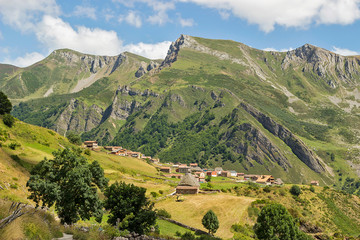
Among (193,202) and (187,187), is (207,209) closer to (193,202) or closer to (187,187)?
(193,202)

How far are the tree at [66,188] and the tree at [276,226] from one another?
31219 mm

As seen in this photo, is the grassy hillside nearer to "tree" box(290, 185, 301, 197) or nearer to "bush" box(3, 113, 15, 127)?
"bush" box(3, 113, 15, 127)

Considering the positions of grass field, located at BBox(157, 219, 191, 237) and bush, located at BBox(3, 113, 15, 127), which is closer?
grass field, located at BBox(157, 219, 191, 237)

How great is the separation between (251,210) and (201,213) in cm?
1341

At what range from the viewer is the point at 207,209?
74312 mm

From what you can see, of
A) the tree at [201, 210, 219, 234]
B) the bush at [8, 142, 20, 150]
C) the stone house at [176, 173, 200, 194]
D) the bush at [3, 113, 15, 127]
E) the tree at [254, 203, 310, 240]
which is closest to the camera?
the tree at [254, 203, 310, 240]

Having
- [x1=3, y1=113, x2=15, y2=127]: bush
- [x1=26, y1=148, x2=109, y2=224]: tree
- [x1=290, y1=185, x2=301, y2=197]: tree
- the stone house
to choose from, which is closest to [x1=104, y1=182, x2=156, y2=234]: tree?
[x1=26, y1=148, x2=109, y2=224]: tree

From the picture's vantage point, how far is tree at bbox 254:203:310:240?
176 ft

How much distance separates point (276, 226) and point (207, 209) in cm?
2212

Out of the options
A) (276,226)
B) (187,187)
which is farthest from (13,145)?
(276,226)

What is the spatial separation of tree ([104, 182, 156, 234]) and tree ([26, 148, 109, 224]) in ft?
10.7

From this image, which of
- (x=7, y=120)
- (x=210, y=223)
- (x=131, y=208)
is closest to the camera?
(x=131, y=208)

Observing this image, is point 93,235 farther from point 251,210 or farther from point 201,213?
point 251,210

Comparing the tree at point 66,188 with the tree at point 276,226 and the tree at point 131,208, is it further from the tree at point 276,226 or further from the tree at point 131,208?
the tree at point 276,226
